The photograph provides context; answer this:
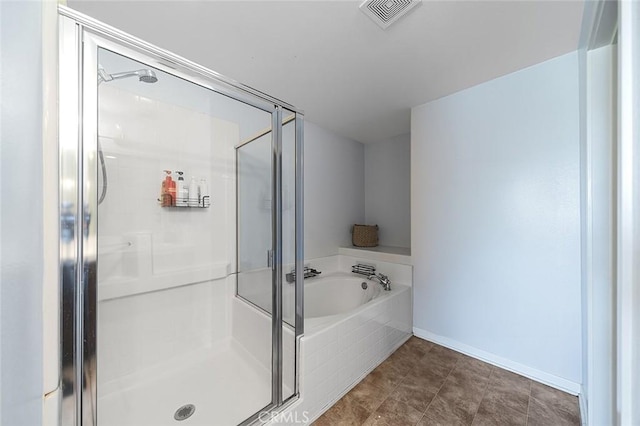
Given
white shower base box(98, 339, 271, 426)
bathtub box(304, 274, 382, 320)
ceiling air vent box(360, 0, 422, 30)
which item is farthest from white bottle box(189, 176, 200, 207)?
ceiling air vent box(360, 0, 422, 30)

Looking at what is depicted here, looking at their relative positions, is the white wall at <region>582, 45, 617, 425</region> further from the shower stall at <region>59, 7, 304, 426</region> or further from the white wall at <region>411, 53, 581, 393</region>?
the shower stall at <region>59, 7, 304, 426</region>

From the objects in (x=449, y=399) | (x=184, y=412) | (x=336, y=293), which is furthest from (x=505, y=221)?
(x=184, y=412)

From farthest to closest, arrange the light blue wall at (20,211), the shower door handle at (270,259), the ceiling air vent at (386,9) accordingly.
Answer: the shower door handle at (270,259) → the ceiling air vent at (386,9) → the light blue wall at (20,211)

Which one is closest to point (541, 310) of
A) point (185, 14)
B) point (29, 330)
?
point (29, 330)

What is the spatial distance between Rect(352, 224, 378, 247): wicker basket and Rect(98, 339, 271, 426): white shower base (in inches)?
74.6

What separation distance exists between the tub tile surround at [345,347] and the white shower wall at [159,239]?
928 millimetres

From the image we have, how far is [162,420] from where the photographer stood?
53.7 inches

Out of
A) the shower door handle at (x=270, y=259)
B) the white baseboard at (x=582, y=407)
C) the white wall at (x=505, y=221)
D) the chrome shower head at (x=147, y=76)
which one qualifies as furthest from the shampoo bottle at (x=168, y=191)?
the white baseboard at (x=582, y=407)

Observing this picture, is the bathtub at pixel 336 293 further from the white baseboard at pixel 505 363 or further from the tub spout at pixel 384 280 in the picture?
the white baseboard at pixel 505 363

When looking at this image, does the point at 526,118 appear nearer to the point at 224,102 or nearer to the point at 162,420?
the point at 224,102

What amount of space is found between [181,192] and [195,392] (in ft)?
4.60

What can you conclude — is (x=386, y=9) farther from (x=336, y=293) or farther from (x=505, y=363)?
(x=505, y=363)

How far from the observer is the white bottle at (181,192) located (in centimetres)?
170

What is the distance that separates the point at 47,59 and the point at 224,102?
120 centimetres
